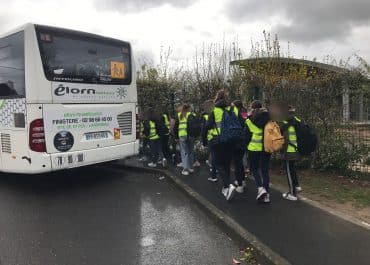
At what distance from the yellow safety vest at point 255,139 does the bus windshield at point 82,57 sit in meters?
3.72

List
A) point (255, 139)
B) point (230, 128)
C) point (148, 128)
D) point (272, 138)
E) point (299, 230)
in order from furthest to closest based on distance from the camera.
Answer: point (148, 128), point (230, 128), point (255, 139), point (272, 138), point (299, 230)

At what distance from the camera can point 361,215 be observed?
6.38 metres

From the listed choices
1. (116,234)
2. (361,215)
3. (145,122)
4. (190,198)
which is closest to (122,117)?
(145,122)

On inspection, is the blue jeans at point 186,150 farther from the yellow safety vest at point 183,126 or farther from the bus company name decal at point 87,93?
the bus company name decal at point 87,93

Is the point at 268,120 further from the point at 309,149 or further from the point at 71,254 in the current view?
the point at 71,254

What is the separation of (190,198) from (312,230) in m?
2.76

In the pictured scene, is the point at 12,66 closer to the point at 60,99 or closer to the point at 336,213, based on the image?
the point at 60,99

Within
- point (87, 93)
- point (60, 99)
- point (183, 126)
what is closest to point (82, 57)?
point (87, 93)

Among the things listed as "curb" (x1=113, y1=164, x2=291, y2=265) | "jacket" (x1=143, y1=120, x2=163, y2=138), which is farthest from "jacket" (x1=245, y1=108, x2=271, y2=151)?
"jacket" (x1=143, y1=120, x2=163, y2=138)

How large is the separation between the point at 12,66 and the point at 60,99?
3.82ft

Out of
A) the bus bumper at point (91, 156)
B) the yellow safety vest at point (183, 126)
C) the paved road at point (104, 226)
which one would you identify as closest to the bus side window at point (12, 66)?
the bus bumper at point (91, 156)

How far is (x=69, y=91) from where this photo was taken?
8.55 meters

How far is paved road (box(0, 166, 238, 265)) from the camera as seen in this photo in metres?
5.16

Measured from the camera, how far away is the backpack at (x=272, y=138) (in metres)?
6.77
